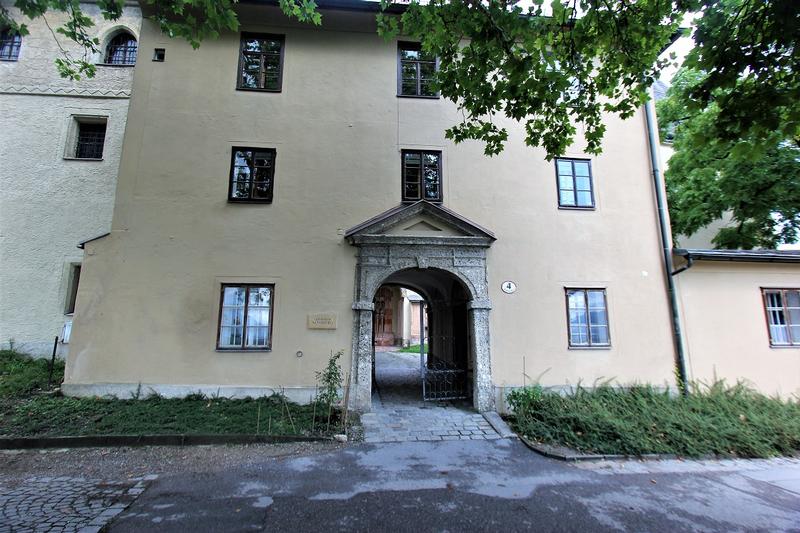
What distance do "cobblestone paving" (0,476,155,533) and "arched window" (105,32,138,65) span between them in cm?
1352

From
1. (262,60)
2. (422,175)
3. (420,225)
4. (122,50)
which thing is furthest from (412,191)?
(122,50)

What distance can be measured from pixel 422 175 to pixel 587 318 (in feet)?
17.0

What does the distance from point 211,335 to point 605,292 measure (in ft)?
29.7

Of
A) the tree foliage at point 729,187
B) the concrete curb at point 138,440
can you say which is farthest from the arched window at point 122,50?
the tree foliage at point 729,187

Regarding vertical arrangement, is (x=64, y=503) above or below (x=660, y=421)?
below

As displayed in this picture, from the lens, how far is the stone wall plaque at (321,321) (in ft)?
26.9

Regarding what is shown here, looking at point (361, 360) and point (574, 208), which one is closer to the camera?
point (361, 360)

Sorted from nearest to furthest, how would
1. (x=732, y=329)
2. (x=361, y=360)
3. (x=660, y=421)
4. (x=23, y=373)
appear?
(x=660, y=421) < (x=361, y=360) < (x=732, y=329) < (x=23, y=373)

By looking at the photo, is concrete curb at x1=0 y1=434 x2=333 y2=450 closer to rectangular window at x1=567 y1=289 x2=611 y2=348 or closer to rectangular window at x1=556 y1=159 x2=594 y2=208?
rectangular window at x1=567 y1=289 x2=611 y2=348

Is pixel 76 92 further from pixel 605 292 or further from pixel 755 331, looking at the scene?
pixel 755 331

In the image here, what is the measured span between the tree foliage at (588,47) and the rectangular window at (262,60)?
337 centimetres

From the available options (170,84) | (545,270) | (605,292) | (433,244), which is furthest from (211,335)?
(605,292)

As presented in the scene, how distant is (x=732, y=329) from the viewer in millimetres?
8961

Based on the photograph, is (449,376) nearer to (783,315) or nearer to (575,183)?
(575,183)
